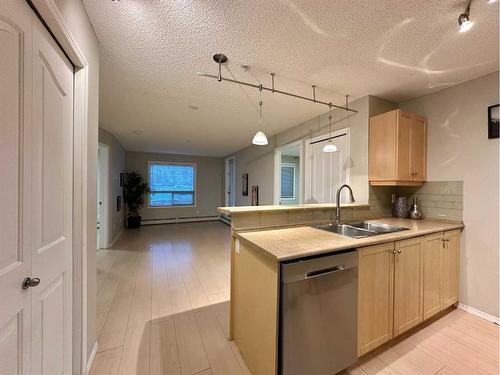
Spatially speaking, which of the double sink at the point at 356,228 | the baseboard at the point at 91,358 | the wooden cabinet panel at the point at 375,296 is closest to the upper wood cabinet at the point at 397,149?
the double sink at the point at 356,228

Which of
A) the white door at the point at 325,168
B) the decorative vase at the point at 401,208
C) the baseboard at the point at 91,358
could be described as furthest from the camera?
the white door at the point at 325,168

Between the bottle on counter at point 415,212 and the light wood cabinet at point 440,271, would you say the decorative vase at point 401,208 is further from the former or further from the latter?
the light wood cabinet at point 440,271

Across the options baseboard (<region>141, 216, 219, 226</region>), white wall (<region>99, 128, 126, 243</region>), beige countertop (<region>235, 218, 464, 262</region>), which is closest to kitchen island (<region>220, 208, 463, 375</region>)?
beige countertop (<region>235, 218, 464, 262</region>)

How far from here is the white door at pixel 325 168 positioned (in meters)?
3.02

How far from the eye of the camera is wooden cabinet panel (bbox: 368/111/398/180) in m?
2.39

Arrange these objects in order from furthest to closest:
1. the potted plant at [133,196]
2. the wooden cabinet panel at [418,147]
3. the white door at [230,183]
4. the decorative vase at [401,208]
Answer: the white door at [230,183] < the potted plant at [133,196] < the decorative vase at [401,208] < the wooden cabinet panel at [418,147]

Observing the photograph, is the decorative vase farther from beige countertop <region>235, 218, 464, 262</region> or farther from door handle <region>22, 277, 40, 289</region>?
door handle <region>22, 277, 40, 289</region>

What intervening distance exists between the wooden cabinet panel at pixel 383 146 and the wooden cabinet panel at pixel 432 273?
75 centimetres

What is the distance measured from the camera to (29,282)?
0.91 metres

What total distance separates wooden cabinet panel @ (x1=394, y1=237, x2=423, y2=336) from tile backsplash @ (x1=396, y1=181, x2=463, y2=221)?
2.95ft

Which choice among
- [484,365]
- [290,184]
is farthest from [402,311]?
[290,184]

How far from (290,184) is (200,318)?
19.1ft

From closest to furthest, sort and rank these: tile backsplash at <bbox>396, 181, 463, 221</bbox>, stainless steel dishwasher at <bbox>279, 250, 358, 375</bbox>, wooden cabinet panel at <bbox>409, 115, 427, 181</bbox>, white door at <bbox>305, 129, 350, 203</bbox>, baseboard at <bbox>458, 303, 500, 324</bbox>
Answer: stainless steel dishwasher at <bbox>279, 250, 358, 375</bbox>
baseboard at <bbox>458, 303, 500, 324</bbox>
tile backsplash at <bbox>396, 181, 463, 221</bbox>
wooden cabinet panel at <bbox>409, 115, 427, 181</bbox>
white door at <bbox>305, 129, 350, 203</bbox>

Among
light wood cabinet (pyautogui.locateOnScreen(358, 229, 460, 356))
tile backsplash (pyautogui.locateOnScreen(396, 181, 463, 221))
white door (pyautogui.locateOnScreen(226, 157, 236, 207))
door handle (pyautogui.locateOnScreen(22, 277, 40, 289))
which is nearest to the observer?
door handle (pyautogui.locateOnScreen(22, 277, 40, 289))
